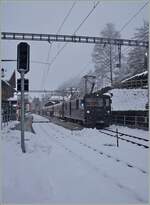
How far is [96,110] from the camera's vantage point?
25.1 meters

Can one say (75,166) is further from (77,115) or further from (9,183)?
(77,115)

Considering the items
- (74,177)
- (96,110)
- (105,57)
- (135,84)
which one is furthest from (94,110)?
(74,177)

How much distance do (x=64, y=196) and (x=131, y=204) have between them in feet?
3.76

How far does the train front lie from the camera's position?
966 inches

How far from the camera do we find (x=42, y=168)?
840cm

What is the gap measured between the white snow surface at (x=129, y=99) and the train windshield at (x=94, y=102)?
373 centimetres

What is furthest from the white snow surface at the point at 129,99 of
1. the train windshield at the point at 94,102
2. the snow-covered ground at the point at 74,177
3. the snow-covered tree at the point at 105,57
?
the snow-covered ground at the point at 74,177

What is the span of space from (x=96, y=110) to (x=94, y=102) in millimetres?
645

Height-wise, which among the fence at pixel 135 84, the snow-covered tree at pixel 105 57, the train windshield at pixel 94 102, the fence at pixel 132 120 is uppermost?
the snow-covered tree at pixel 105 57

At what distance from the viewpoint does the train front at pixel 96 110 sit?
80.5 ft

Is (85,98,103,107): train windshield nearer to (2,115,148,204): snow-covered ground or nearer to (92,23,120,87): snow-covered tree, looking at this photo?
(92,23,120,87): snow-covered tree

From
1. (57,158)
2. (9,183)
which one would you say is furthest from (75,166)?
(9,183)

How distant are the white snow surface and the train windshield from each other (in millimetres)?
3732

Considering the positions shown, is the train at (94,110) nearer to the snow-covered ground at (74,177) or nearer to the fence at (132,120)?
the fence at (132,120)
